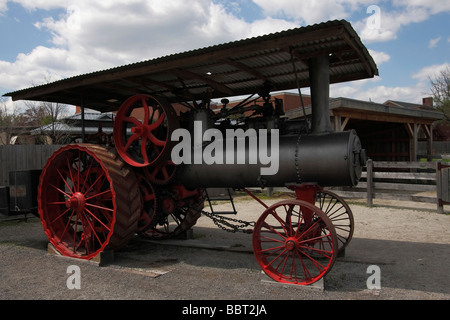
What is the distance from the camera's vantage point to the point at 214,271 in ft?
16.4

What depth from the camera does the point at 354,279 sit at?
14.9 feet

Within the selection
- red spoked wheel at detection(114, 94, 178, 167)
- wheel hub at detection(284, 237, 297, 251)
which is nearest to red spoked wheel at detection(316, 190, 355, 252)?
wheel hub at detection(284, 237, 297, 251)

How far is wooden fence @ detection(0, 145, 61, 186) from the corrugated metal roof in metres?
4.32

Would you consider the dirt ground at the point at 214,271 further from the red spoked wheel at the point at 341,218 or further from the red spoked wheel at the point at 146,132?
the red spoked wheel at the point at 146,132

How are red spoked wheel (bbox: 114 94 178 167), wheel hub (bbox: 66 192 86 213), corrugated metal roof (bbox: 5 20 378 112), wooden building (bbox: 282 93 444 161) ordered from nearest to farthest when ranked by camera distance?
corrugated metal roof (bbox: 5 20 378 112), red spoked wheel (bbox: 114 94 178 167), wheel hub (bbox: 66 192 86 213), wooden building (bbox: 282 93 444 161)

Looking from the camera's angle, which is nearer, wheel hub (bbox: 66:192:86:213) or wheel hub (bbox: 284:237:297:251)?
wheel hub (bbox: 284:237:297:251)

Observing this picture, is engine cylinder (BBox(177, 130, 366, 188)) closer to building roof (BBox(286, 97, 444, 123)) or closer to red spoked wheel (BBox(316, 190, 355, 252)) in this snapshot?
red spoked wheel (BBox(316, 190, 355, 252))

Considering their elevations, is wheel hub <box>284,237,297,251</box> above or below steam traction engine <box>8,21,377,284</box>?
below

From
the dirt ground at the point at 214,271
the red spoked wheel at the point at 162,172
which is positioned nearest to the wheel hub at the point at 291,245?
the dirt ground at the point at 214,271

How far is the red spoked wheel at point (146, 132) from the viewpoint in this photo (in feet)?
17.5

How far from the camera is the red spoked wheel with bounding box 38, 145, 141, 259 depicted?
5164mm

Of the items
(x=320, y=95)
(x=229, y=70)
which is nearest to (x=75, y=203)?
(x=229, y=70)

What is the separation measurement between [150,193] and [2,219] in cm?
587
